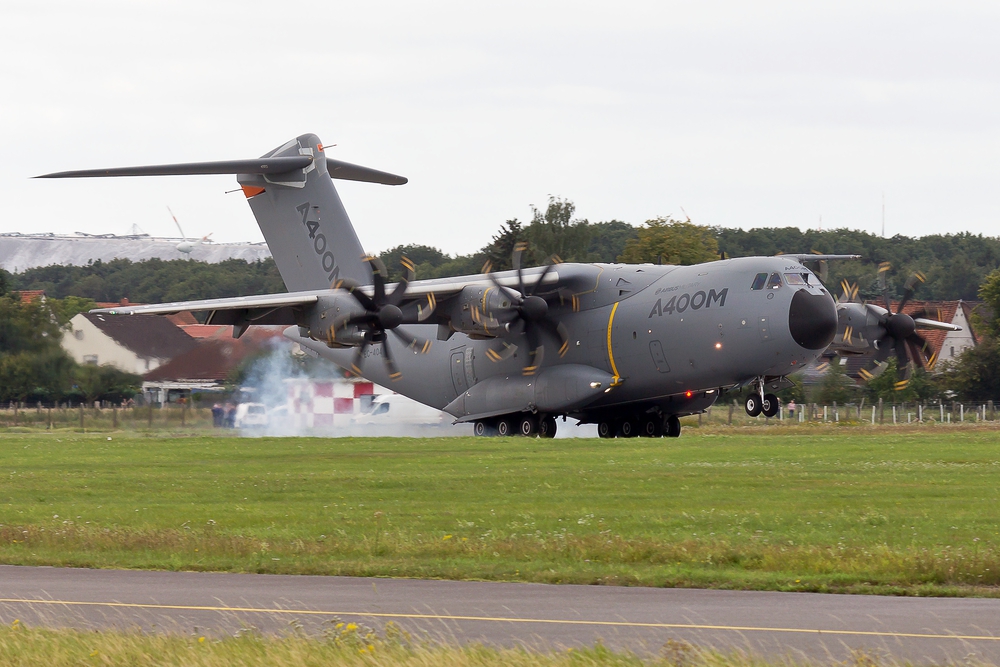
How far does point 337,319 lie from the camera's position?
3167cm

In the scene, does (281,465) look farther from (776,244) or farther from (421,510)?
(776,244)

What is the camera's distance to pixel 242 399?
136ft

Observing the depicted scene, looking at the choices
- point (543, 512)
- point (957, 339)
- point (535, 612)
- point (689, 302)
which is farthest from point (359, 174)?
point (957, 339)

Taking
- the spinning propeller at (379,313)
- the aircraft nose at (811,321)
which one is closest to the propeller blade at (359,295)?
the spinning propeller at (379,313)

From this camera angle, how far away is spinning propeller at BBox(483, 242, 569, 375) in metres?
34.4

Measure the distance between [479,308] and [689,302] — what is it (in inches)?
214

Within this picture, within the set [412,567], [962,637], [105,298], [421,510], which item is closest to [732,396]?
[421,510]

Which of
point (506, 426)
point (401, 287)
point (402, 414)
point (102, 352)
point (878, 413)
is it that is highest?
point (401, 287)

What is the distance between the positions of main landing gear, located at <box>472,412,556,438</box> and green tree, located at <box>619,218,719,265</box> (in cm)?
3237

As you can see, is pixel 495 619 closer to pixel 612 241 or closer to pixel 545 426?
pixel 545 426

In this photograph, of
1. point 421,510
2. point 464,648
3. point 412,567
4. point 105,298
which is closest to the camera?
point 464,648

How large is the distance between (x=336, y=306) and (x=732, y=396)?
29.3 meters

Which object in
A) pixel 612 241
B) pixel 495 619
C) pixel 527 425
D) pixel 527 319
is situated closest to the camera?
pixel 495 619

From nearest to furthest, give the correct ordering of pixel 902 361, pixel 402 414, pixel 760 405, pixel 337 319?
pixel 337 319
pixel 760 405
pixel 902 361
pixel 402 414
